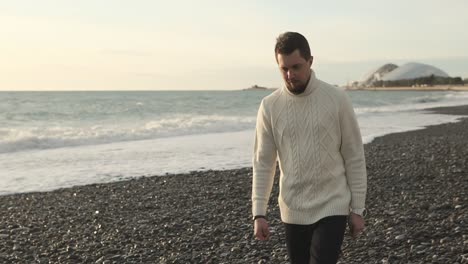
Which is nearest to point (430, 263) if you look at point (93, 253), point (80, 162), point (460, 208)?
point (460, 208)

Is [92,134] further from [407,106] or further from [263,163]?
[407,106]

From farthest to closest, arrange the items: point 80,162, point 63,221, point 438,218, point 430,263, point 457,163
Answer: point 80,162, point 457,163, point 63,221, point 438,218, point 430,263

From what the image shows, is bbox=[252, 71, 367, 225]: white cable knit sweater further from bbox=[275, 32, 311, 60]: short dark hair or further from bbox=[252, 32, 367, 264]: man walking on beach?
bbox=[275, 32, 311, 60]: short dark hair

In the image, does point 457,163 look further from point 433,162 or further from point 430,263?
point 430,263

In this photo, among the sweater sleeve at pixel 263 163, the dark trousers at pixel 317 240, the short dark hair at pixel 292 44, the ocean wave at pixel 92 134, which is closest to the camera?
the short dark hair at pixel 292 44

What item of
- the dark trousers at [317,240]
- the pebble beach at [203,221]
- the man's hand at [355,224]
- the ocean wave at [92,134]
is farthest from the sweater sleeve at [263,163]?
the ocean wave at [92,134]

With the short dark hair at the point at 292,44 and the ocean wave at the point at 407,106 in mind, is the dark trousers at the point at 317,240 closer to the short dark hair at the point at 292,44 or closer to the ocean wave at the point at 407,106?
the short dark hair at the point at 292,44

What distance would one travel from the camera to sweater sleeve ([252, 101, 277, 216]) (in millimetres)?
3521

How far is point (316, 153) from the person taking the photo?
130 inches

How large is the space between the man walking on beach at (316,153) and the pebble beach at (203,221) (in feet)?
9.99

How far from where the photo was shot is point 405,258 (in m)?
6.13

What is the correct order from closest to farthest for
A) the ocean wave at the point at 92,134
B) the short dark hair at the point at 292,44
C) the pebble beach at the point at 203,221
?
the short dark hair at the point at 292,44
the pebble beach at the point at 203,221
the ocean wave at the point at 92,134

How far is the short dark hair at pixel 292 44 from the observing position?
316 centimetres

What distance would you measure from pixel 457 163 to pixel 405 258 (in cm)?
826
